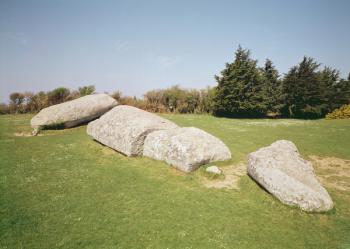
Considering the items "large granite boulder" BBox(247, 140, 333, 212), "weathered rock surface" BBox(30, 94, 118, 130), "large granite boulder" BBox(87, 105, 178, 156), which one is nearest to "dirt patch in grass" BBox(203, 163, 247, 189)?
"large granite boulder" BBox(247, 140, 333, 212)

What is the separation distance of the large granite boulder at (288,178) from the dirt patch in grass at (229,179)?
0.73 meters

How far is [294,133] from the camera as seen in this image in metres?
22.2

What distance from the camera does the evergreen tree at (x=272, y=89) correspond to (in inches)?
1518

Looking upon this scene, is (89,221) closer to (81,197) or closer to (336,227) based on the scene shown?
(81,197)

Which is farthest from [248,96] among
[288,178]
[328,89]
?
[288,178]

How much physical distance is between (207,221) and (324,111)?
38496mm

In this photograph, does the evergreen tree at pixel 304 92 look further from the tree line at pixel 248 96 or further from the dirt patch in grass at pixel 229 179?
the dirt patch in grass at pixel 229 179

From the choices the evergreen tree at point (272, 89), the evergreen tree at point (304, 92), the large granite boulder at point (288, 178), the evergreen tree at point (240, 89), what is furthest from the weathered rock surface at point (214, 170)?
the evergreen tree at point (304, 92)

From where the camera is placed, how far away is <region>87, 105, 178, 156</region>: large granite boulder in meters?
15.2

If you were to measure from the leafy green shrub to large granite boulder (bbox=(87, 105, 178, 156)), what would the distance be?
30800 mm

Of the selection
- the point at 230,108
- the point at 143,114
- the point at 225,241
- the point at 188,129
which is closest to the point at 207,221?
the point at 225,241

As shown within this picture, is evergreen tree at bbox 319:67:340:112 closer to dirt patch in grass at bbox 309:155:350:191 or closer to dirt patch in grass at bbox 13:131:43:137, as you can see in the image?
dirt patch in grass at bbox 309:155:350:191

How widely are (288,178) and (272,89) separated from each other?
3267cm

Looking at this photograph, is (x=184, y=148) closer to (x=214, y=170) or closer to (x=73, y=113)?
(x=214, y=170)
